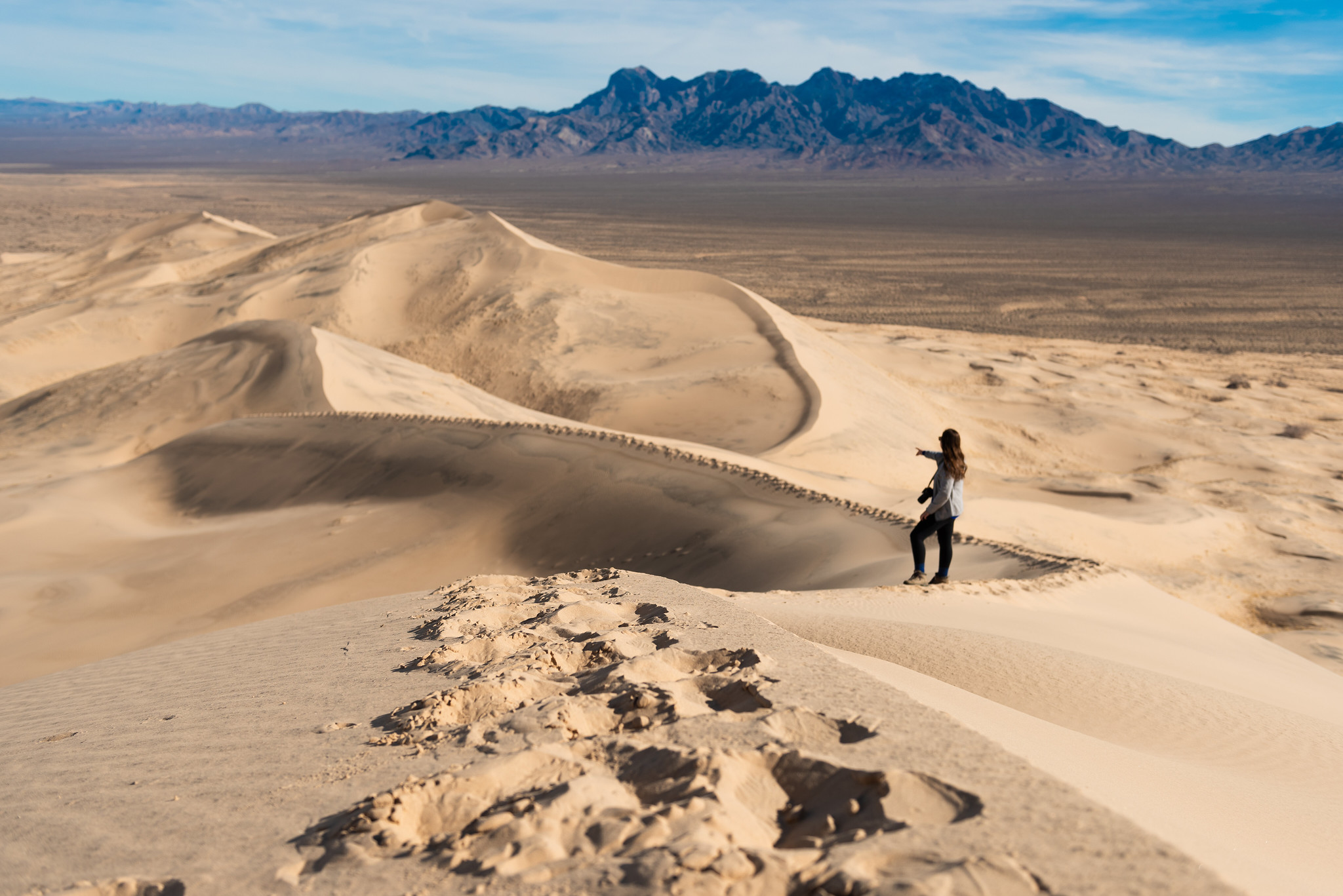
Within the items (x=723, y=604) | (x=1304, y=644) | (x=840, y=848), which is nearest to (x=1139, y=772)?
(x=840, y=848)


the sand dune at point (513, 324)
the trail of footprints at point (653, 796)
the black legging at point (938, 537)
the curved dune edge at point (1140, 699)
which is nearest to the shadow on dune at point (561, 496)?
the black legging at point (938, 537)

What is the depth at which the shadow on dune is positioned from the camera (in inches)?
272

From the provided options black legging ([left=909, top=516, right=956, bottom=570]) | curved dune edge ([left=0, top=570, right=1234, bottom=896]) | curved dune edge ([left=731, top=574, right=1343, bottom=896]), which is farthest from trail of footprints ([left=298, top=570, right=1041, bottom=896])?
black legging ([left=909, top=516, right=956, bottom=570])

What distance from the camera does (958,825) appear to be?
6.80ft

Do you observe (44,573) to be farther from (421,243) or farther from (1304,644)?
(421,243)

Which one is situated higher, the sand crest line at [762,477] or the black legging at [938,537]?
the black legging at [938,537]

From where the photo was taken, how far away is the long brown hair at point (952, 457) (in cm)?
532

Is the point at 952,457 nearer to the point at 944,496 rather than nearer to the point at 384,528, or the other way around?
the point at 944,496

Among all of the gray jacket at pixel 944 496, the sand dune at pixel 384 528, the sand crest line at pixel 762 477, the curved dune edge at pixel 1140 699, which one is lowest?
the sand dune at pixel 384 528

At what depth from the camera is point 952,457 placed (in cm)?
538

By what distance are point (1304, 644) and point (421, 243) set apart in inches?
706

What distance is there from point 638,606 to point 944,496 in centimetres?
214

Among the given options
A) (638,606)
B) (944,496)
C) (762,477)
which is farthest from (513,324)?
(638,606)

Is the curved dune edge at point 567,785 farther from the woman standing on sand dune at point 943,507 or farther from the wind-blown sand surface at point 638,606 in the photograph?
the woman standing on sand dune at point 943,507
